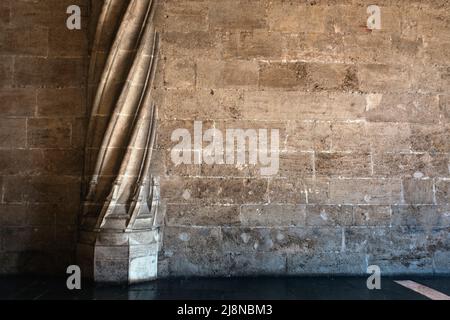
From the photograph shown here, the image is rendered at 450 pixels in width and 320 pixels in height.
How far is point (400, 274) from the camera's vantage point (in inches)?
147

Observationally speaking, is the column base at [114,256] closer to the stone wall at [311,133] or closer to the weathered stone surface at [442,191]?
the stone wall at [311,133]

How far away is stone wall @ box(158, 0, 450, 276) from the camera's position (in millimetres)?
3680

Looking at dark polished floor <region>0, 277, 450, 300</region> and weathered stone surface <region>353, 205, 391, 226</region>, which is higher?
weathered stone surface <region>353, 205, 391, 226</region>

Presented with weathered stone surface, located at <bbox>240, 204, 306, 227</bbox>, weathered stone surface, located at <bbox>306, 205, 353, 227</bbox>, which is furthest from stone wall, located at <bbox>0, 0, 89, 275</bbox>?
weathered stone surface, located at <bbox>306, 205, 353, 227</bbox>

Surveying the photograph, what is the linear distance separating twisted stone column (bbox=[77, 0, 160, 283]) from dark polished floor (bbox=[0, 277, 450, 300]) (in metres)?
0.24

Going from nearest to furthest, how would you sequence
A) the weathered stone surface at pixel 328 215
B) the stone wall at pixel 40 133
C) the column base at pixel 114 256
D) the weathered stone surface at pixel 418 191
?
the column base at pixel 114 256
the stone wall at pixel 40 133
the weathered stone surface at pixel 328 215
the weathered stone surface at pixel 418 191

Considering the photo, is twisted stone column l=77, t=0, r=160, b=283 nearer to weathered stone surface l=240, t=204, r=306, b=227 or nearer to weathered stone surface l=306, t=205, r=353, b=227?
weathered stone surface l=240, t=204, r=306, b=227

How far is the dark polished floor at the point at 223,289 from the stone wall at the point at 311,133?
0.20 m

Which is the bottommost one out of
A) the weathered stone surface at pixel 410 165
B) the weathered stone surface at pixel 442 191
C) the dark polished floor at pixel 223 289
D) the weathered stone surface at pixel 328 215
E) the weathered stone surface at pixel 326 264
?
the dark polished floor at pixel 223 289

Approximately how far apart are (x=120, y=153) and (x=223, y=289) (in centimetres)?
154

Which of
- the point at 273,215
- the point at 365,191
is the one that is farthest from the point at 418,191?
the point at 273,215

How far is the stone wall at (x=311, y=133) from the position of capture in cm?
368

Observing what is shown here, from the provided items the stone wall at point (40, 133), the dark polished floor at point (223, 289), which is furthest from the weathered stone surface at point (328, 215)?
the stone wall at point (40, 133)

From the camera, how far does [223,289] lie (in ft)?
10.5
